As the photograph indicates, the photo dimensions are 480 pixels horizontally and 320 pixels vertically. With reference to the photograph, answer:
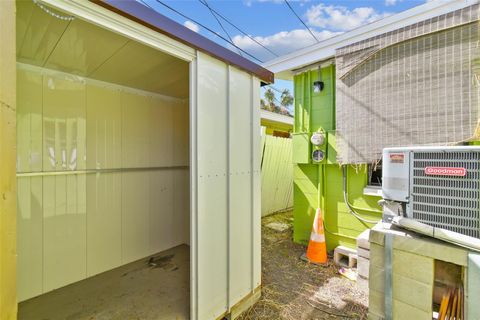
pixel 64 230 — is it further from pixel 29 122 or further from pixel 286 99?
pixel 286 99

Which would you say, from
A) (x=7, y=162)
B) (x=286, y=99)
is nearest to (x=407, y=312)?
(x=7, y=162)

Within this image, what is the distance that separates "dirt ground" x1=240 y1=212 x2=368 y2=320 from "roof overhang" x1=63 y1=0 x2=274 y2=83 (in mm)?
2406

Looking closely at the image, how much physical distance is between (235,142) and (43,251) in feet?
7.85

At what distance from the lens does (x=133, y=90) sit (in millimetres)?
3068

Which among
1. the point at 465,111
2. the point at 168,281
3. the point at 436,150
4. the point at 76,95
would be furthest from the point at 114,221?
the point at 465,111

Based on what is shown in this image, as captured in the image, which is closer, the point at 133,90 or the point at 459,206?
the point at 459,206

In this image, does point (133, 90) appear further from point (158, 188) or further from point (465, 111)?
point (465, 111)

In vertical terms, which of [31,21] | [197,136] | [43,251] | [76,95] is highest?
[31,21]

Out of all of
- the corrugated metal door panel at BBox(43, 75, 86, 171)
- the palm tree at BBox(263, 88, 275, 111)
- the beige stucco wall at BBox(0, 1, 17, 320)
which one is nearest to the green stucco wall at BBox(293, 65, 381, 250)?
the corrugated metal door panel at BBox(43, 75, 86, 171)

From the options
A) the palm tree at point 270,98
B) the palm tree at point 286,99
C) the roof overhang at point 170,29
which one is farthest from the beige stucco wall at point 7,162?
the palm tree at point 286,99

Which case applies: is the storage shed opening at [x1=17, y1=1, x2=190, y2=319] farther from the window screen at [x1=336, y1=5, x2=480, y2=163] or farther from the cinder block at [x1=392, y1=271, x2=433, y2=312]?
the window screen at [x1=336, y1=5, x2=480, y2=163]

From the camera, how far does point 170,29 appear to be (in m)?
1.60

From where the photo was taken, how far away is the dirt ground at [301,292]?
6.96 feet

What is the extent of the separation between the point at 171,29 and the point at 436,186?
2146 mm
